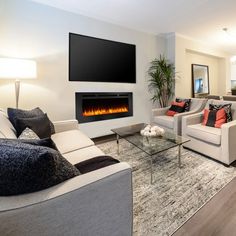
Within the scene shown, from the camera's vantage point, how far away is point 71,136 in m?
2.20

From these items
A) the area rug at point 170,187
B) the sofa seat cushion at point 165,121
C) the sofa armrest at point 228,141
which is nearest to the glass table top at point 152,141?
the area rug at point 170,187

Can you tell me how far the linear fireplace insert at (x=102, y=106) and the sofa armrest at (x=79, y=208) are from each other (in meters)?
2.57

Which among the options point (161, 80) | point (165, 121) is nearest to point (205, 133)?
point (165, 121)

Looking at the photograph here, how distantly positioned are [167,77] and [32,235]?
423 centimetres

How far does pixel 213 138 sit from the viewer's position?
2.39 m

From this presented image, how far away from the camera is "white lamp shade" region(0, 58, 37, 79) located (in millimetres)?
2254

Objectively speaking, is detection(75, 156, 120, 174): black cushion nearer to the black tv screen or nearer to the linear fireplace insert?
the linear fireplace insert

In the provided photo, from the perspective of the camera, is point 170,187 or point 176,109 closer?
point 170,187

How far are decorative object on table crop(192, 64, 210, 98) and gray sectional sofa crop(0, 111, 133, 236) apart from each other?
Answer: 510 cm

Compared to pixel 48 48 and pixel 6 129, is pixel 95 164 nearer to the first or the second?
pixel 6 129

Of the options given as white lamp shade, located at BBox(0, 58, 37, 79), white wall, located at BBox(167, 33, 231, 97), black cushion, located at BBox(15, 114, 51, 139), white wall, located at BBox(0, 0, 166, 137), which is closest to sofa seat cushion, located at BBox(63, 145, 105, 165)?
black cushion, located at BBox(15, 114, 51, 139)

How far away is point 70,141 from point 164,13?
283 cm

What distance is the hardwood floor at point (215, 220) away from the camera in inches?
52.0

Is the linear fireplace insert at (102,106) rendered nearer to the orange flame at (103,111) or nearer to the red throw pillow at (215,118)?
the orange flame at (103,111)
